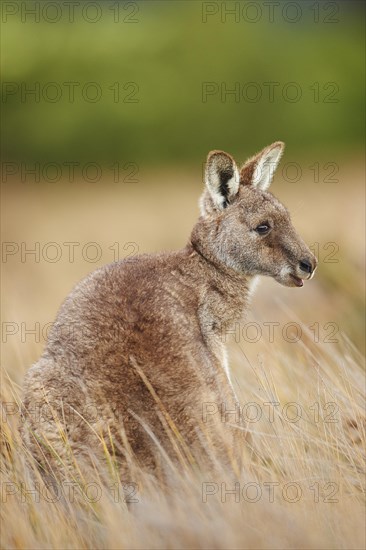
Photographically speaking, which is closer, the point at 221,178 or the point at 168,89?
the point at 221,178

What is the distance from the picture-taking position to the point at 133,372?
467 cm

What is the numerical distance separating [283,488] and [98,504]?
0.88 metres

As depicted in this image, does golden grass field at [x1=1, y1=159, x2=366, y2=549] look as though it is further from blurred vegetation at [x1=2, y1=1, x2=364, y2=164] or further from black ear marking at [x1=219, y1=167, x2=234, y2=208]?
blurred vegetation at [x1=2, y1=1, x2=364, y2=164]

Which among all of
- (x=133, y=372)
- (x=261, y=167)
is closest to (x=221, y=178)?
(x=261, y=167)

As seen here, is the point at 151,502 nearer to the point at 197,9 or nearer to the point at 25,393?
the point at 25,393

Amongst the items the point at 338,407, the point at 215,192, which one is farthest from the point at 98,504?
the point at 215,192

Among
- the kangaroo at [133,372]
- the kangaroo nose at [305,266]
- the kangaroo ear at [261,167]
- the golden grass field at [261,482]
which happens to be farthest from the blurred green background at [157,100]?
the kangaroo at [133,372]

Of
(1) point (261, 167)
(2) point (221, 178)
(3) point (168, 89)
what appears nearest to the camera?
(2) point (221, 178)

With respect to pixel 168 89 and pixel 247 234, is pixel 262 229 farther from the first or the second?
pixel 168 89

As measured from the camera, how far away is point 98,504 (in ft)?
14.4

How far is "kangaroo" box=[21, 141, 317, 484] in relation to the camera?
15.1 feet

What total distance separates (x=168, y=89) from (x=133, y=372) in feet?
69.3

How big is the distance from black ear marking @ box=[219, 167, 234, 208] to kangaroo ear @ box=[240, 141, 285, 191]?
159 millimetres

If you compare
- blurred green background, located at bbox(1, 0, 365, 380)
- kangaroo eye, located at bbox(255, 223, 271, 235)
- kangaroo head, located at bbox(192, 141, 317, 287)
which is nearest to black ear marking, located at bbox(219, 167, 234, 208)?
kangaroo head, located at bbox(192, 141, 317, 287)
